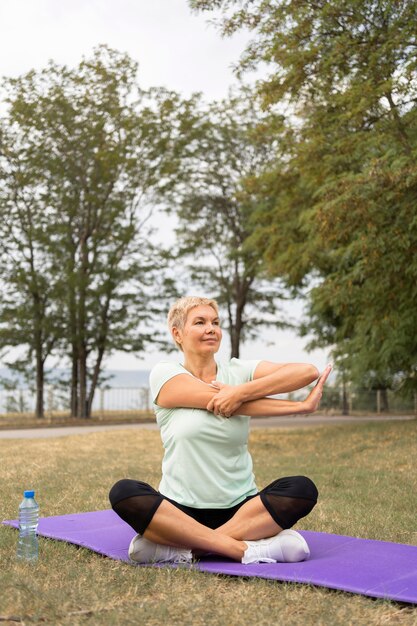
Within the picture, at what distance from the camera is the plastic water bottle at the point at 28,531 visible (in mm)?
4324

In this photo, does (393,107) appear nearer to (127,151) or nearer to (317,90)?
(317,90)

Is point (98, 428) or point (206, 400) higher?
point (206, 400)

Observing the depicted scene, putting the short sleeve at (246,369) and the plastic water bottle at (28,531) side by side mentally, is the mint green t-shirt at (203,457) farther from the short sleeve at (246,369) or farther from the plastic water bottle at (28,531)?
the plastic water bottle at (28,531)

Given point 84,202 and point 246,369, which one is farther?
point 84,202

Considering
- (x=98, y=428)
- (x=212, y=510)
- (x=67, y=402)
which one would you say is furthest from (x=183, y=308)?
(x=67, y=402)

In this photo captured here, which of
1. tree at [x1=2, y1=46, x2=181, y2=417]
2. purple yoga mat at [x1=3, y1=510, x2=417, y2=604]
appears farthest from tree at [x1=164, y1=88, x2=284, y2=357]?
purple yoga mat at [x1=3, y1=510, x2=417, y2=604]

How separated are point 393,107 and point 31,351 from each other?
15.8 meters

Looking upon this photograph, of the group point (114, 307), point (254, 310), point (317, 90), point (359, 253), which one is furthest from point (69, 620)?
point (254, 310)

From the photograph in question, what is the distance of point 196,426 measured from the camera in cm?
420

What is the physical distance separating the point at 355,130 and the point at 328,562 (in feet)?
30.4

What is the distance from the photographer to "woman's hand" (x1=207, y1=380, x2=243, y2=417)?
4.11m

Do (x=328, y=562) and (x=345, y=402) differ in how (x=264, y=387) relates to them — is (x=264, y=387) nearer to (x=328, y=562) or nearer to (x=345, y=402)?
(x=328, y=562)

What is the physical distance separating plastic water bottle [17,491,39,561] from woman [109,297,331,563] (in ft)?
1.95

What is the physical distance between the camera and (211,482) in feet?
13.8
